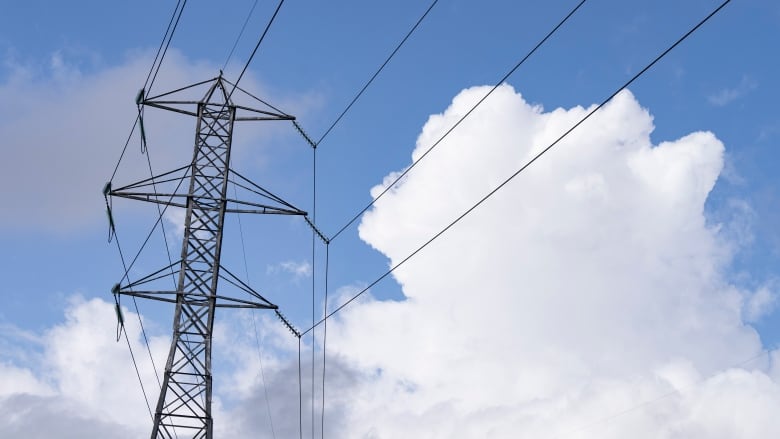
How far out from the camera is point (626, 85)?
58.3ft

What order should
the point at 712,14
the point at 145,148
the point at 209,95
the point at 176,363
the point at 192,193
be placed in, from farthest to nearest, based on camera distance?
1. the point at 145,148
2. the point at 209,95
3. the point at 192,193
4. the point at 176,363
5. the point at 712,14

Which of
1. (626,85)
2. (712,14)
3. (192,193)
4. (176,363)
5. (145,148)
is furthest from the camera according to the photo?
(145,148)

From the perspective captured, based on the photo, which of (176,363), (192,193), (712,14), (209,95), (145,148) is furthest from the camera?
(145,148)

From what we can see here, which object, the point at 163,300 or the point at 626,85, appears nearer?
the point at 626,85

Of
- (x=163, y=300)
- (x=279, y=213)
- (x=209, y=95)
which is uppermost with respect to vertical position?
(x=209, y=95)

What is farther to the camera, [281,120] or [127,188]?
[281,120]

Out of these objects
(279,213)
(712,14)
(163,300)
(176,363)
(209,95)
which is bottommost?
(712,14)

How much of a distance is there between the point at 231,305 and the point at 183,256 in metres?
2.11

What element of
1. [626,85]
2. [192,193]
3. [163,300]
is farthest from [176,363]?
[626,85]

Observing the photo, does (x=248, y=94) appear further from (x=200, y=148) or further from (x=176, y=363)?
(x=176, y=363)

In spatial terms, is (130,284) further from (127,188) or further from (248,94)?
(248,94)

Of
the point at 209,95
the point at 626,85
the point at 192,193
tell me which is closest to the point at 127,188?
the point at 192,193

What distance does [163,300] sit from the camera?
31281mm

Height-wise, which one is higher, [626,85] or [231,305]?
[231,305]
